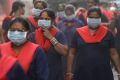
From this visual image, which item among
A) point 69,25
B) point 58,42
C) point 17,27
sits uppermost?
point 17,27

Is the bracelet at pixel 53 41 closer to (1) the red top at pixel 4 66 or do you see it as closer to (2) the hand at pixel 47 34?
(2) the hand at pixel 47 34

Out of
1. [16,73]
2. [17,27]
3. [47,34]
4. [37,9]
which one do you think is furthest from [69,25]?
[16,73]

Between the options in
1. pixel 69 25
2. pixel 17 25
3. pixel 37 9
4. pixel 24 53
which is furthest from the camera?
pixel 69 25

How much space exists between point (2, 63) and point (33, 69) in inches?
32.0

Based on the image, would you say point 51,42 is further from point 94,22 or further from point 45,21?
point 94,22

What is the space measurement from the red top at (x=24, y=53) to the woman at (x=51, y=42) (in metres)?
1.69

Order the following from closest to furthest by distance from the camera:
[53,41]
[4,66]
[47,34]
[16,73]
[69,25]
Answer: [4,66], [16,73], [53,41], [47,34], [69,25]

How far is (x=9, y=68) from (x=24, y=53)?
680 millimetres

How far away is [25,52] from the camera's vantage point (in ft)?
20.7

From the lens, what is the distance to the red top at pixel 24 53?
6.24m

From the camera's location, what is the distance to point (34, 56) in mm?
6348

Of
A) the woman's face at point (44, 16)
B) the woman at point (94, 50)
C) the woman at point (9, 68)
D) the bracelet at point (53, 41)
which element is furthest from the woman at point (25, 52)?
the woman at point (94, 50)

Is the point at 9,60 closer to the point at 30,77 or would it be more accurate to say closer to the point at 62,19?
the point at 30,77

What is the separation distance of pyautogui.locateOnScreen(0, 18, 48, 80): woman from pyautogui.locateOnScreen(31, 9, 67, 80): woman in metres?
1.63
